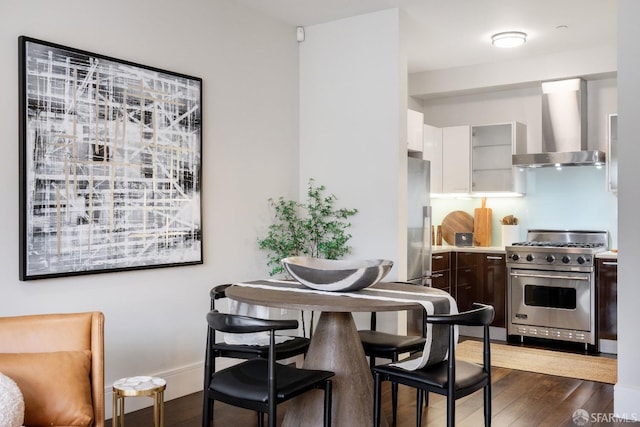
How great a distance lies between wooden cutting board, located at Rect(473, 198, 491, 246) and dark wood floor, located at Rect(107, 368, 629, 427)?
2.32 meters

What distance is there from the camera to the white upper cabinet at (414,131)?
536 centimetres

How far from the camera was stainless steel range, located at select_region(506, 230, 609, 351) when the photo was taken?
5496mm

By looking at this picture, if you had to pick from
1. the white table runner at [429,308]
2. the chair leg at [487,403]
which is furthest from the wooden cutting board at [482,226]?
the chair leg at [487,403]

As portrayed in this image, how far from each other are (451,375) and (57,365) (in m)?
1.61

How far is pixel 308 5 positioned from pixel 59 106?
206 centimetres

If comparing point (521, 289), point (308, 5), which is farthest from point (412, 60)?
point (521, 289)

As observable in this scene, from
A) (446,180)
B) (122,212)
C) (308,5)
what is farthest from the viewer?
(446,180)

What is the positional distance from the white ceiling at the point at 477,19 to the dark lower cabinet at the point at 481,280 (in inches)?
79.2

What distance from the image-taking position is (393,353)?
3.35m

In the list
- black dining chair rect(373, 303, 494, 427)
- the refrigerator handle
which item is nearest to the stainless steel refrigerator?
the refrigerator handle

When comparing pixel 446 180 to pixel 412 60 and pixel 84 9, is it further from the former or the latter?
pixel 84 9

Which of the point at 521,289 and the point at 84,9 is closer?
the point at 84,9

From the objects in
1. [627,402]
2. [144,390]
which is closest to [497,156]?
[627,402]

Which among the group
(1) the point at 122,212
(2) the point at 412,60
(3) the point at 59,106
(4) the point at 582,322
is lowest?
(4) the point at 582,322
